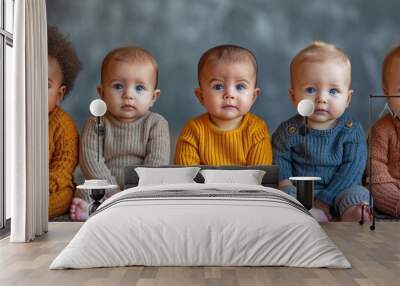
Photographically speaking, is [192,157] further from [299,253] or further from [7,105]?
[299,253]

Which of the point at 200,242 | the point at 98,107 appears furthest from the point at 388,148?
the point at 200,242

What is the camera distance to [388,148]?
26.1 feet

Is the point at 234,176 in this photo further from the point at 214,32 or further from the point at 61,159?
the point at 61,159

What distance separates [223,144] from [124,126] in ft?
4.19

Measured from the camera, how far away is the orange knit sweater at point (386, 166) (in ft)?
25.9

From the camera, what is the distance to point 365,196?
7.86 m

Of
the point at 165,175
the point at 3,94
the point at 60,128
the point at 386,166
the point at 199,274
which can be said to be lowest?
the point at 199,274

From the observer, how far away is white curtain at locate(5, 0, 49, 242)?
20.6 ft

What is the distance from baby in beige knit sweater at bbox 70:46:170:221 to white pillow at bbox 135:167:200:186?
365mm

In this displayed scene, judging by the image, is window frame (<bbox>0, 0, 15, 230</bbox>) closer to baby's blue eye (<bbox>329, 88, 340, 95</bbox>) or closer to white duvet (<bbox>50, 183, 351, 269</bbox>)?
white duvet (<bbox>50, 183, 351, 269</bbox>)

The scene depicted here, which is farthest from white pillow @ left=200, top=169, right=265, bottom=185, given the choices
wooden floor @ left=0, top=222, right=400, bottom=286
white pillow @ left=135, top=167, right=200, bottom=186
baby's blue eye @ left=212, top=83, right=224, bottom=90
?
wooden floor @ left=0, top=222, right=400, bottom=286

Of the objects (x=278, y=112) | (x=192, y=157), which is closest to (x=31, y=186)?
(x=192, y=157)

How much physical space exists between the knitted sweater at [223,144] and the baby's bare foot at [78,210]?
4.25 ft

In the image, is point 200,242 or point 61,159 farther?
point 61,159
